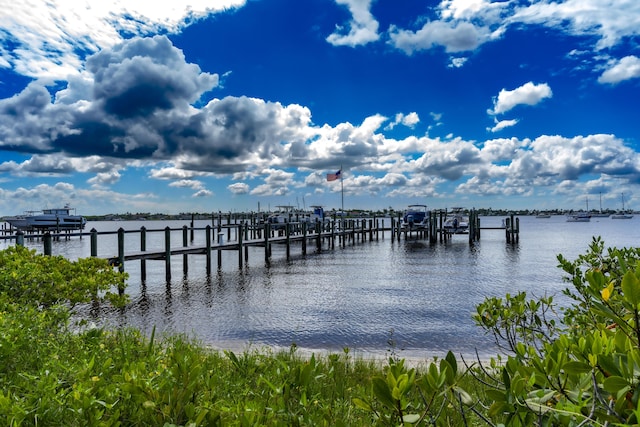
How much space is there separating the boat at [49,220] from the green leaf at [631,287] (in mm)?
58832

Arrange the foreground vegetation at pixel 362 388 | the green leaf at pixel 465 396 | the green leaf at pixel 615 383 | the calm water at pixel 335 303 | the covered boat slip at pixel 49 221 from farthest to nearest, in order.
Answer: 1. the covered boat slip at pixel 49 221
2. the calm water at pixel 335 303
3. the green leaf at pixel 465 396
4. the foreground vegetation at pixel 362 388
5. the green leaf at pixel 615 383

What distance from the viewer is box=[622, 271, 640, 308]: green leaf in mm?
1152

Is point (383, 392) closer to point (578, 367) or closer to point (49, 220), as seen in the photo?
point (578, 367)

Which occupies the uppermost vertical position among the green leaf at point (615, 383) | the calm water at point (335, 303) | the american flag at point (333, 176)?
the american flag at point (333, 176)

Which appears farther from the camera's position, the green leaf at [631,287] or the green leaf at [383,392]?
the green leaf at [383,392]

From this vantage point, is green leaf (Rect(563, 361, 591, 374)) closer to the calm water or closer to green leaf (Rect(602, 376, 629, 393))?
green leaf (Rect(602, 376, 629, 393))

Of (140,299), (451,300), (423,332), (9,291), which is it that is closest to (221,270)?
(140,299)

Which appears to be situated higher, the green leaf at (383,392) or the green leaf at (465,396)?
the green leaf at (383,392)

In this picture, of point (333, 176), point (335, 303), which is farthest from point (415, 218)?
point (335, 303)

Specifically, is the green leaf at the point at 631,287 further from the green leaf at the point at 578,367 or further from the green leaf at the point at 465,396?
the green leaf at the point at 465,396

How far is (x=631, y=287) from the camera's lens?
118 cm

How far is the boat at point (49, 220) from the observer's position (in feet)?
172

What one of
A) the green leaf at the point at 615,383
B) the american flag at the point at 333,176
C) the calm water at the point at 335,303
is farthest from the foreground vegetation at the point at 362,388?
the american flag at the point at 333,176

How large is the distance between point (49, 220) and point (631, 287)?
65.0 meters
